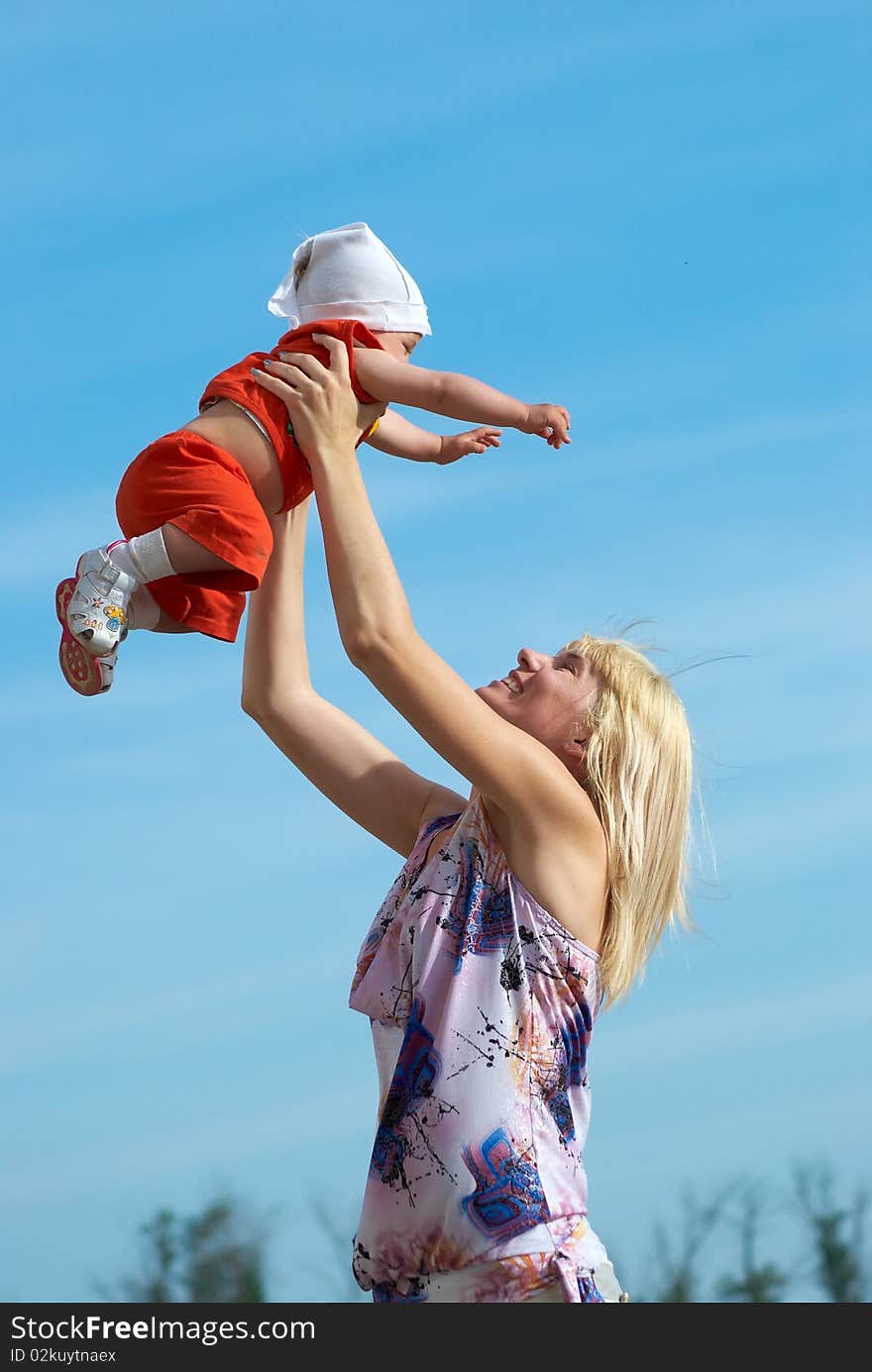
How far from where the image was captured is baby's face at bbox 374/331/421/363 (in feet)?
14.6

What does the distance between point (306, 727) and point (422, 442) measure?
877 millimetres

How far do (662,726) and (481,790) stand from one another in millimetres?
620

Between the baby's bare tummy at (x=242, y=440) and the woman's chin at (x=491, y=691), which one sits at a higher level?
the baby's bare tummy at (x=242, y=440)

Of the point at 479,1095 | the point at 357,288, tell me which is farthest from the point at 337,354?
the point at 479,1095

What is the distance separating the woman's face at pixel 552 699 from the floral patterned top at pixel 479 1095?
0.95 feet

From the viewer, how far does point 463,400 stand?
4.19 m

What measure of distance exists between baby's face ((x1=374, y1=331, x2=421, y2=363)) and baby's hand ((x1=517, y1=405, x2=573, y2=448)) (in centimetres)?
43

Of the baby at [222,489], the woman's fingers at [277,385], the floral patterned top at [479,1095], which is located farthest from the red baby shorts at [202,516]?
the floral patterned top at [479,1095]

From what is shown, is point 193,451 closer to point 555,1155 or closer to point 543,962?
point 543,962

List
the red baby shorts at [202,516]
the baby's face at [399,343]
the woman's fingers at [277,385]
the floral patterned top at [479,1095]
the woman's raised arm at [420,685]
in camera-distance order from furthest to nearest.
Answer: the baby's face at [399,343]
the woman's fingers at [277,385]
the red baby shorts at [202,516]
the woman's raised arm at [420,685]
the floral patterned top at [479,1095]

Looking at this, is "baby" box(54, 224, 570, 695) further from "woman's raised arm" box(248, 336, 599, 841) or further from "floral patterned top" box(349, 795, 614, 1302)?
"floral patterned top" box(349, 795, 614, 1302)

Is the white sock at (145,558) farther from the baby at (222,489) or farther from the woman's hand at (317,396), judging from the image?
the woman's hand at (317,396)

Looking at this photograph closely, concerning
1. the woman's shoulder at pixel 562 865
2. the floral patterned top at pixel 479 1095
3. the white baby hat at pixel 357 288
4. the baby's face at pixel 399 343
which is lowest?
the floral patterned top at pixel 479 1095

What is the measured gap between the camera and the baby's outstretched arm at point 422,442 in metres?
4.58
